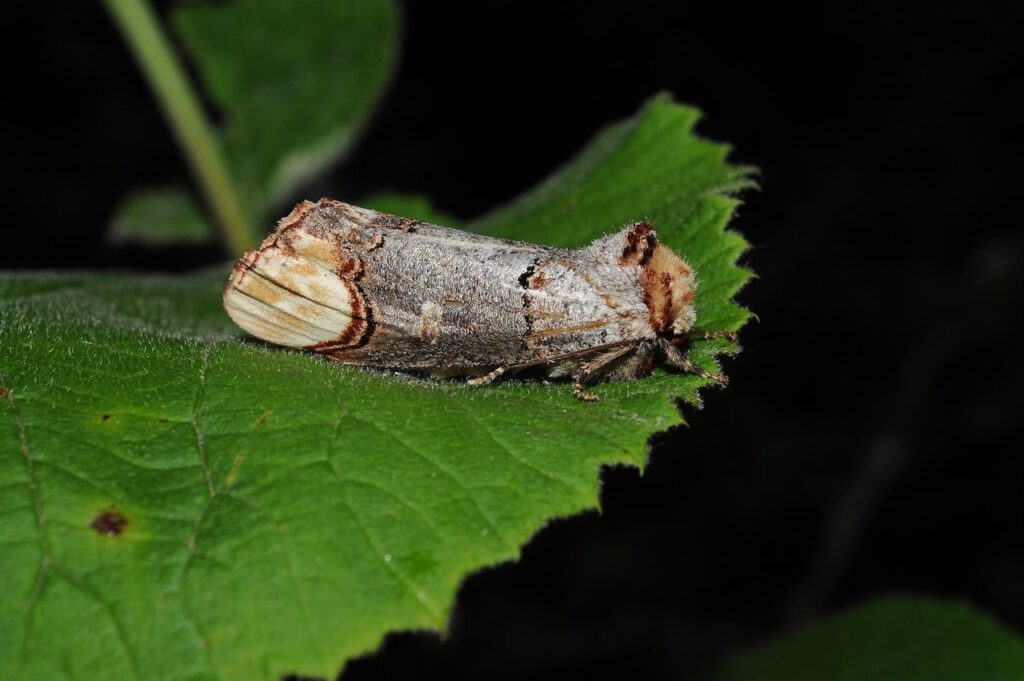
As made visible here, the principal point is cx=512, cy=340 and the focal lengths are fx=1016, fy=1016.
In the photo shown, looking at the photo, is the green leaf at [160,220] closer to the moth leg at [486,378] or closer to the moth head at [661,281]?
the moth leg at [486,378]

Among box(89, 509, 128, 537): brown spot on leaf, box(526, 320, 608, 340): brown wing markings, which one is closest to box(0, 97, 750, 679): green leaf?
box(89, 509, 128, 537): brown spot on leaf

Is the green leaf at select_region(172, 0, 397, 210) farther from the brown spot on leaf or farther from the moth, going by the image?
the brown spot on leaf

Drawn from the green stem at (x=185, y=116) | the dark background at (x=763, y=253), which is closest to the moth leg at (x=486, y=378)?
the green stem at (x=185, y=116)

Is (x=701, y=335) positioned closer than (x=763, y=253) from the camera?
Yes

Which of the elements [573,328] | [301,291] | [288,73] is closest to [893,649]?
[573,328]

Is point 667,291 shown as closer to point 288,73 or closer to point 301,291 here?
point 301,291

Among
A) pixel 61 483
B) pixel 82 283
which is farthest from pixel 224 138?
pixel 61 483

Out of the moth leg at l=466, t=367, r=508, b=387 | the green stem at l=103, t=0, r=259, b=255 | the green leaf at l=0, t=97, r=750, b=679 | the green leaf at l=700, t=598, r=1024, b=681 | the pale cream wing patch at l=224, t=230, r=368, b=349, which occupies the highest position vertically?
the green stem at l=103, t=0, r=259, b=255
